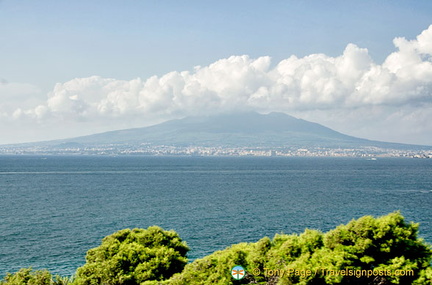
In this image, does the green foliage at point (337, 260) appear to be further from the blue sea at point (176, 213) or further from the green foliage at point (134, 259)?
the blue sea at point (176, 213)

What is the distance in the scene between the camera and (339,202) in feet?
285

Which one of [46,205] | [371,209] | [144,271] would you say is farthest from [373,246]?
[46,205]

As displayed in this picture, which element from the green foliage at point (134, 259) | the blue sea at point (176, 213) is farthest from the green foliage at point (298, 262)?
the blue sea at point (176, 213)

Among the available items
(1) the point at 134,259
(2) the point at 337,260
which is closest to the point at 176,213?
(1) the point at 134,259

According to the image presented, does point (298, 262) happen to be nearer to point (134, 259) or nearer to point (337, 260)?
point (337, 260)

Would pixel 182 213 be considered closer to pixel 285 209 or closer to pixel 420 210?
pixel 285 209

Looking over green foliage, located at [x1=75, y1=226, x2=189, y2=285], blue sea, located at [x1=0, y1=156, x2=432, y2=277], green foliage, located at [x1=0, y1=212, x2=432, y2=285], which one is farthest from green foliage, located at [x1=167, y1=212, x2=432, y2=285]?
Result: blue sea, located at [x1=0, y1=156, x2=432, y2=277]

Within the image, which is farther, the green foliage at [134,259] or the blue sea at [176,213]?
the blue sea at [176,213]

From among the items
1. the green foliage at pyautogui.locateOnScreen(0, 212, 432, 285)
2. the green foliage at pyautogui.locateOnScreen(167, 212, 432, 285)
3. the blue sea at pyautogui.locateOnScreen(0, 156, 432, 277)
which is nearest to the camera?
the green foliage at pyautogui.locateOnScreen(167, 212, 432, 285)

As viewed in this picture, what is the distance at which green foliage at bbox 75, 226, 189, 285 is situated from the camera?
26984 millimetres

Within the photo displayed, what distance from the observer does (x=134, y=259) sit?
92.5ft

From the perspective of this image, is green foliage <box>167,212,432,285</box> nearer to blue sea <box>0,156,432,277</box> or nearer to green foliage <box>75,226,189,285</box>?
green foliage <box>75,226,189,285</box>

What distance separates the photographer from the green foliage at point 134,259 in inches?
1062

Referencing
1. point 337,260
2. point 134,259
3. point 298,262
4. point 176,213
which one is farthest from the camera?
point 176,213
